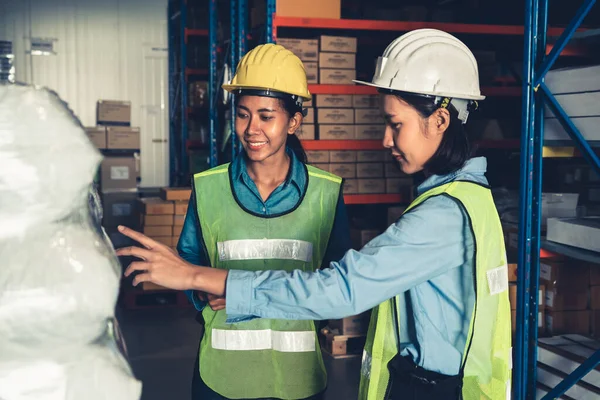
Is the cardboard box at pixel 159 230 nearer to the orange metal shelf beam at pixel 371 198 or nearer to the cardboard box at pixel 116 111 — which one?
the orange metal shelf beam at pixel 371 198

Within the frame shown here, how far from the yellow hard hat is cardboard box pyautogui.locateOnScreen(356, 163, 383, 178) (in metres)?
3.04

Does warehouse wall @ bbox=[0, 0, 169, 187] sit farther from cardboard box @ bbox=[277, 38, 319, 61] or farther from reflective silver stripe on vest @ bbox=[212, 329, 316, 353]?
reflective silver stripe on vest @ bbox=[212, 329, 316, 353]

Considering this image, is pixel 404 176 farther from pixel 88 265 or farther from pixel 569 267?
pixel 88 265

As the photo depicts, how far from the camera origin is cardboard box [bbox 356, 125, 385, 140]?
18.0 feet

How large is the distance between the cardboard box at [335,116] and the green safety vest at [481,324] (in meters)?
3.70

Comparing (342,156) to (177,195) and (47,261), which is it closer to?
(177,195)

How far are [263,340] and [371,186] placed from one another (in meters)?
3.46

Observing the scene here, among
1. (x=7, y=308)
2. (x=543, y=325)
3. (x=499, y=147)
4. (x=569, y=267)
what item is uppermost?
(x=499, y=147)

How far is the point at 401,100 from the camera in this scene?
5.78ft

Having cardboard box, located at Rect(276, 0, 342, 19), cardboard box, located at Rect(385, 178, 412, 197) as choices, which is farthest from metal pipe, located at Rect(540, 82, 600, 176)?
cardboard box, located at Rect(385, 178, 412, 197)

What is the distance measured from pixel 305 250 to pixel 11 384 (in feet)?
4.76

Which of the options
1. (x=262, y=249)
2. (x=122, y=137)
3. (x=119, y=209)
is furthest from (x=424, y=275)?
(x=122, y=137)

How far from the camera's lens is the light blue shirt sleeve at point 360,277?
150 centimetres

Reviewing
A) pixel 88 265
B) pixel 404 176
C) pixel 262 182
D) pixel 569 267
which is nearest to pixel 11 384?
pixel 88 265
